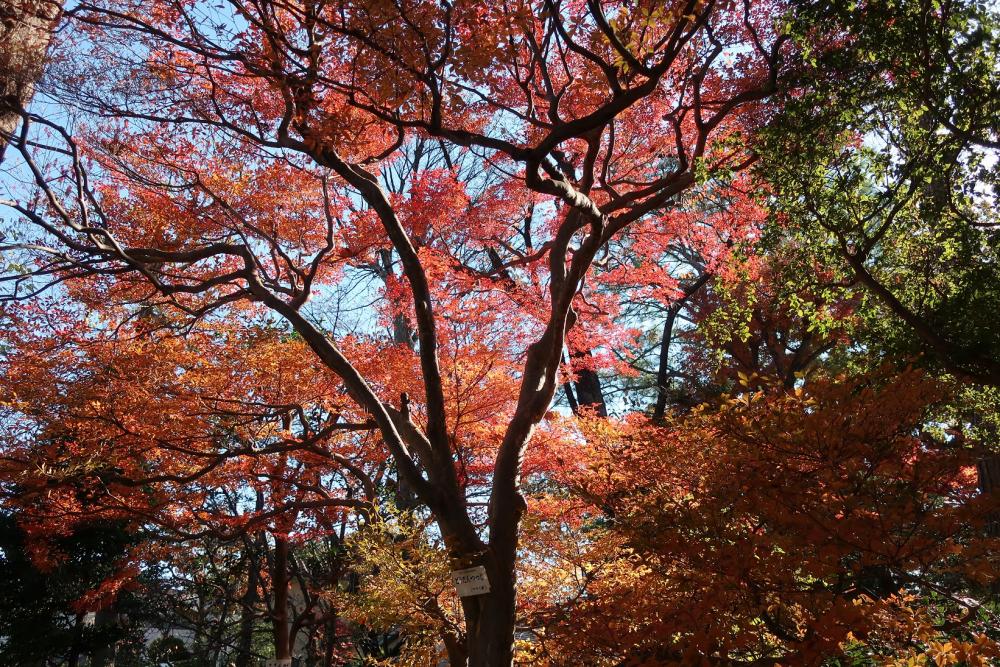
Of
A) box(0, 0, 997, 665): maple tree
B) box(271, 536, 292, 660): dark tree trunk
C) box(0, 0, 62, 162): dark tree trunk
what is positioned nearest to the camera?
box(0, 0, 997, 665): maple tree

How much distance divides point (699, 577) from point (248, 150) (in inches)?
245

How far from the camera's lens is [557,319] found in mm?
5148

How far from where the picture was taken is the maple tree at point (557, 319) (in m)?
3.76

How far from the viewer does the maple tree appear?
376 centimetres

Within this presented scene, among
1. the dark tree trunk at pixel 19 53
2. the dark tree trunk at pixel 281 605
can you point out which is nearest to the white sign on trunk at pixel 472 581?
the dark tree trunk at pixel 281 605

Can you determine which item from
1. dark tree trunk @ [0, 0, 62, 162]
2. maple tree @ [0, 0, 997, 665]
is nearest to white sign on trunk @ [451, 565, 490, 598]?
maple tree @ [0, 0, 997, 665]

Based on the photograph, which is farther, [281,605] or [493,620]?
[281,605]

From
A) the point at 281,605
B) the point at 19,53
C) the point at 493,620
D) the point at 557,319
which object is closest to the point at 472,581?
the point at 493,620

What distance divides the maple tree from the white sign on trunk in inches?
4.0

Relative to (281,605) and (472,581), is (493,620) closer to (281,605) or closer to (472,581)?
(472,581)

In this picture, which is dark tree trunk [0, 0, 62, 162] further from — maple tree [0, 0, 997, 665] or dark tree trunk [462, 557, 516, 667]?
dark tree trunk [462, 557, 516, 667]

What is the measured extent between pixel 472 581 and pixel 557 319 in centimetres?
194

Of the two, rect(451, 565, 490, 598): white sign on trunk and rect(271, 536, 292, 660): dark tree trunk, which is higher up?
rect(271, 536, 292, 660): dark tree trunk

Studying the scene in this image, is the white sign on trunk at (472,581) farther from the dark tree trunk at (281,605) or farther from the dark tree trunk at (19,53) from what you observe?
the dark tree trunk at (19,53)
